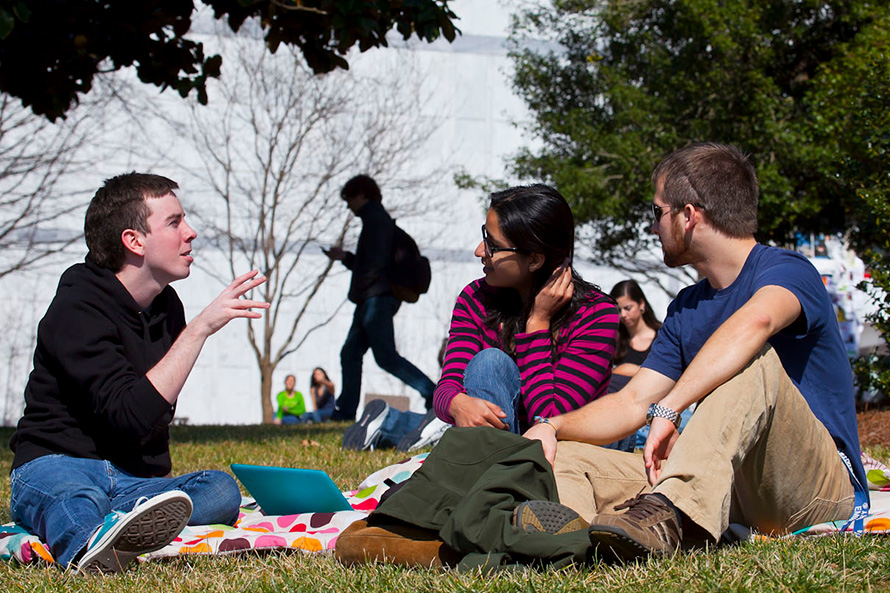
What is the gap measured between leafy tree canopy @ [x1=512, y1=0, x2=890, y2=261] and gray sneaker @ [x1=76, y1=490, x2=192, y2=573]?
10.2 metres

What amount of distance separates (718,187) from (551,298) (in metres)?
0.84

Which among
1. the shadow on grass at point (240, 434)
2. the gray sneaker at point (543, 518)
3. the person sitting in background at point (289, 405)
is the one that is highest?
the gray sneaker at point (543, 518)

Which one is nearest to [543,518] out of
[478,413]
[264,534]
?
[478,413]

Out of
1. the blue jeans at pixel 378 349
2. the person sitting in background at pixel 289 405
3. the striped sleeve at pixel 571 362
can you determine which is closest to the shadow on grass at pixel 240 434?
the blue jeans at pixel 378 349

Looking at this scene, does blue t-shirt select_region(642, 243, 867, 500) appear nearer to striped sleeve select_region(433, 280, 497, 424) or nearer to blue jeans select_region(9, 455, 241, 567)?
striped sleeve select_region(433, 280, 497, 424)

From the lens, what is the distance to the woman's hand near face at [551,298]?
142 inches

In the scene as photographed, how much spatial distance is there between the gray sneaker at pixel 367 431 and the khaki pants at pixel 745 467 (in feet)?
10.7

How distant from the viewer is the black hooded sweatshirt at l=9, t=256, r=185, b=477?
3.06 meters

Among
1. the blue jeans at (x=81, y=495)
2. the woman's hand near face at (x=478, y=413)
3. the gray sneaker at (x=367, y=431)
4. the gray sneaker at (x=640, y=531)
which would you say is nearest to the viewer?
the gray sneaker at (x=640, y=531)

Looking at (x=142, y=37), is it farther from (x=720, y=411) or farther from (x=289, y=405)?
(x=289, y=405)

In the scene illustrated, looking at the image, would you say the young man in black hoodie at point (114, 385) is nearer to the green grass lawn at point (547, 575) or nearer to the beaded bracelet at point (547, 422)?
the green grass lawn at point (547, 575)

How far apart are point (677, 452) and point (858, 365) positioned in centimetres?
575

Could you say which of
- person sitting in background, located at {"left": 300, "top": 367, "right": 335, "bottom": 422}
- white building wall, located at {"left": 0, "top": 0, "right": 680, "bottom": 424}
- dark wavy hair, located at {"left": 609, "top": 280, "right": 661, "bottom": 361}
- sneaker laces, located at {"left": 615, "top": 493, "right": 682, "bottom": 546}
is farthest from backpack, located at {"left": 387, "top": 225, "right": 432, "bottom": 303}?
white building wall, located at {"left": 0, "top": 0, "right": 680, "bottom": 424}

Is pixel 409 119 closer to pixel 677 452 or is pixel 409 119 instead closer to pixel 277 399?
pixel 277 399
